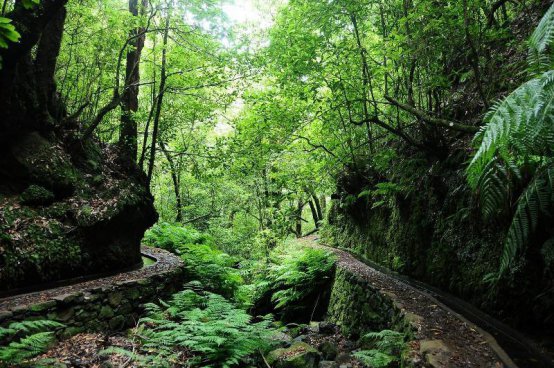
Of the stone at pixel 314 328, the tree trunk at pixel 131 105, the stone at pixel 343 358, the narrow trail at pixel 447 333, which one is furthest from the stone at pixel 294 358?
the tree trunk at pixel 131 105

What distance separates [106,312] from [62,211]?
7.52ft

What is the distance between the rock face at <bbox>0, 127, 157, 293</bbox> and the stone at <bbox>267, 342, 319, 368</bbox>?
416 cm

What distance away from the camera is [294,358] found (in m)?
4.79

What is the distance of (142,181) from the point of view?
29.5 ft

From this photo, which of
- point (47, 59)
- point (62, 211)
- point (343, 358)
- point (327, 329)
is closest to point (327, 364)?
point (343, 358)

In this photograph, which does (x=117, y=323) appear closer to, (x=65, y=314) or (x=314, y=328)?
(x=65, y=314)

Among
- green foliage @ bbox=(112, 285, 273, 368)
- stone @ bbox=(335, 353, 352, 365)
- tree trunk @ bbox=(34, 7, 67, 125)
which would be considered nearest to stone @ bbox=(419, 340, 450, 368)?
stone @ bbox=(335, 353, 352, 365)

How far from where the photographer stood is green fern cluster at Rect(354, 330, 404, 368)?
3.90m

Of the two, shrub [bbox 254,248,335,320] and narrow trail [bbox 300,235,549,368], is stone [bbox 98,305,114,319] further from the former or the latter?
narrow trail [bbox 300,235,549,368]

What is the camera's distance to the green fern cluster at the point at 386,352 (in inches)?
153

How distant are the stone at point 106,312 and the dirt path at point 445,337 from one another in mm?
4810

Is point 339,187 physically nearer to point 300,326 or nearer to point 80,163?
point 300,326

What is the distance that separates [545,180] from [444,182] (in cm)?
283

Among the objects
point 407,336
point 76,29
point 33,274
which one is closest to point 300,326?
point 407,336
